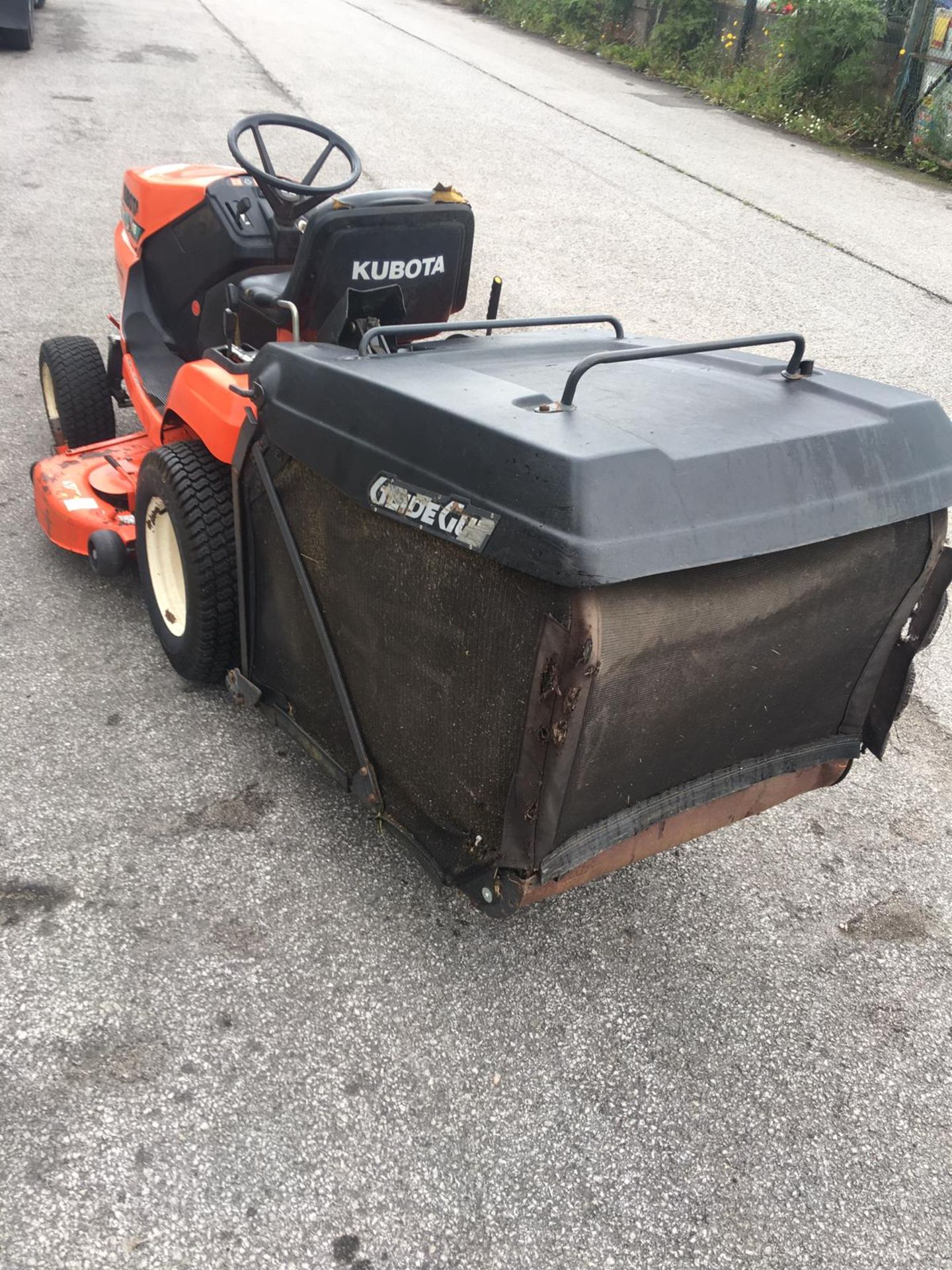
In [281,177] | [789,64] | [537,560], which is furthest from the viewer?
[789,64]

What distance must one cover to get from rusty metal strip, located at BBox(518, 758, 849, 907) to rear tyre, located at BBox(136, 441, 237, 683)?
1.08m

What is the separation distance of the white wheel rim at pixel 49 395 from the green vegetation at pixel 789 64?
1006 centimetres

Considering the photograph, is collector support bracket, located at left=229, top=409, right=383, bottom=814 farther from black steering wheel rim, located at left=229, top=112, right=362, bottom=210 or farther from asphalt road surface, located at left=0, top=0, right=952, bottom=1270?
black steering wheel rim, located at left=229, top=112, right=362, bottom=210

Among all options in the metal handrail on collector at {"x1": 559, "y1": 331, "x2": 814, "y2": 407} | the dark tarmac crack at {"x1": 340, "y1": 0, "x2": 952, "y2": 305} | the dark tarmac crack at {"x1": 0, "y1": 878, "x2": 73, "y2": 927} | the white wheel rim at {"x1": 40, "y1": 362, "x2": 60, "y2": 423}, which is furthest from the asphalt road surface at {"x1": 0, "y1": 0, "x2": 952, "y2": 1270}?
the dark tarmac crack at {"x1": 340, "y1": 0, "x2": 952, "y2": 305}

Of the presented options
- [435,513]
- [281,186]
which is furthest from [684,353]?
[281,186]

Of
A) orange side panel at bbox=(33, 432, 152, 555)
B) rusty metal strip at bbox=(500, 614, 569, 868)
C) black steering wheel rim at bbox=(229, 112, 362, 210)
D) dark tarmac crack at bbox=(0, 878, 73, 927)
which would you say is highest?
black steering wheel rim at bbox=(229, 112, 362, 210)

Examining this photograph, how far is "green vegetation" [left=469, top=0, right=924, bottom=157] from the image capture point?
458 inches

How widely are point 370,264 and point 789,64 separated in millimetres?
11691

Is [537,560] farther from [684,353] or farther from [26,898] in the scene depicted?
[26,898]

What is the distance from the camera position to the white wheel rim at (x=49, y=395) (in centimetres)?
387

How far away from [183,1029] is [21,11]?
11.6m

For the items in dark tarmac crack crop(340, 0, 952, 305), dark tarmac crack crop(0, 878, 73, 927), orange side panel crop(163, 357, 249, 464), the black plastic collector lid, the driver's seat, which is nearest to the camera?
the black plastic collector lid

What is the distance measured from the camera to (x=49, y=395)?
399cm

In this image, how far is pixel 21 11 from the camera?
1098cm
